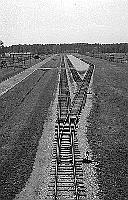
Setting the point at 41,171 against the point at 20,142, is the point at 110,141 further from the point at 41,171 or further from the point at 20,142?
the point at 41,171

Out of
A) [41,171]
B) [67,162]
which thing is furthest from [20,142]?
[41,171]

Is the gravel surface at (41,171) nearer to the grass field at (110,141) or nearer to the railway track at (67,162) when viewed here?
the railway track at (67,162)

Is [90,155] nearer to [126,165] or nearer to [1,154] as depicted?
[126,165]

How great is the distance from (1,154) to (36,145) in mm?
2080

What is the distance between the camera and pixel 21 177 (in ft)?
42.4

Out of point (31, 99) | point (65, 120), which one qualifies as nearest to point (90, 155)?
point (65, 120)

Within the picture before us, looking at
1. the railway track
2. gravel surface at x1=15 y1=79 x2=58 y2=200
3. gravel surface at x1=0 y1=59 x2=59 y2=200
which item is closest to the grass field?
the railway track

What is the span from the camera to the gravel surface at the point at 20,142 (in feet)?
41.2

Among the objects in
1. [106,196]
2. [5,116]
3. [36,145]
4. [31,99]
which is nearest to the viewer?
[106,196]

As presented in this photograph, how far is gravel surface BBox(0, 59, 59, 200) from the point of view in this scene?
1256 cm

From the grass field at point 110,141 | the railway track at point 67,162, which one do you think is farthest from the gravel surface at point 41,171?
the grass field at point 110,141

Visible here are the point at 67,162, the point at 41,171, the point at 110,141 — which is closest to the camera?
the point at 41,171

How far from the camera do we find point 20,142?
17125 mm

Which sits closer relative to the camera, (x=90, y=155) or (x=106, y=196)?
(x=106, y=196)
